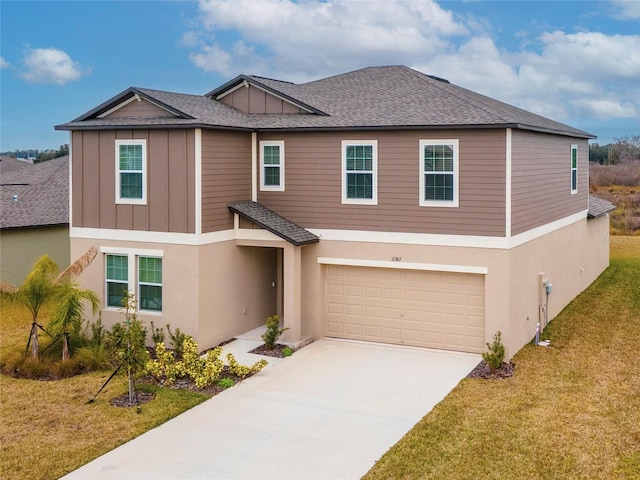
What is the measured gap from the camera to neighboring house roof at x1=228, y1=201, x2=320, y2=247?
15984 mm

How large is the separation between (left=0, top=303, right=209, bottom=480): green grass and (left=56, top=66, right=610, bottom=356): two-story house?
2995mm

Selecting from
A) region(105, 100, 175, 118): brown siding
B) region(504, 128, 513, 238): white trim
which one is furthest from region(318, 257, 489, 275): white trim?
region(105, 100, 175, 118): brown siding

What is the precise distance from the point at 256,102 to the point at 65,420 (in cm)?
939

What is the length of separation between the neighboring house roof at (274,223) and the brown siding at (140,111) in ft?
8.71

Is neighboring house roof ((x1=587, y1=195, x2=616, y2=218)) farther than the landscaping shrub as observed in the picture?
Yes

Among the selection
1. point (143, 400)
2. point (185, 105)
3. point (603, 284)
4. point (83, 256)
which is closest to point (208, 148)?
point (185, 105)

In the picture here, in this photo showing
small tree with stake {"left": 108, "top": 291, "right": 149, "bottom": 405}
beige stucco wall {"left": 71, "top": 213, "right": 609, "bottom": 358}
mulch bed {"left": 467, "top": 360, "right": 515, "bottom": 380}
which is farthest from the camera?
beige stucco wall {"left": 71, "top": 213, "right": 609, "bottom": 358}

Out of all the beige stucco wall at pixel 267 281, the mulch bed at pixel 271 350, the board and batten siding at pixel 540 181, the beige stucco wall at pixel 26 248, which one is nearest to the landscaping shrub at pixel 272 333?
the mulch bed at pixel 271 350

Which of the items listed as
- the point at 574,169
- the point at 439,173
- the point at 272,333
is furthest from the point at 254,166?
the point at 574,169

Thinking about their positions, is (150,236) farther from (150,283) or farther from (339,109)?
(339,109)

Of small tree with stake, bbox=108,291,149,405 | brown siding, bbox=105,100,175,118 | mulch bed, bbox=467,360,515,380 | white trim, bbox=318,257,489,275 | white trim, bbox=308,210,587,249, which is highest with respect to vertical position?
brown siding, bbox=105,100,175,118

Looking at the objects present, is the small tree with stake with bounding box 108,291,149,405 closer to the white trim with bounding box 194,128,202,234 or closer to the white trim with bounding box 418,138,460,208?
the white trim with bounding box 194,128,202,234

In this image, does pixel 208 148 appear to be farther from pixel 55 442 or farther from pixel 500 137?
pixel 55 442

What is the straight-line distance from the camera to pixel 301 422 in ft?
38.3
